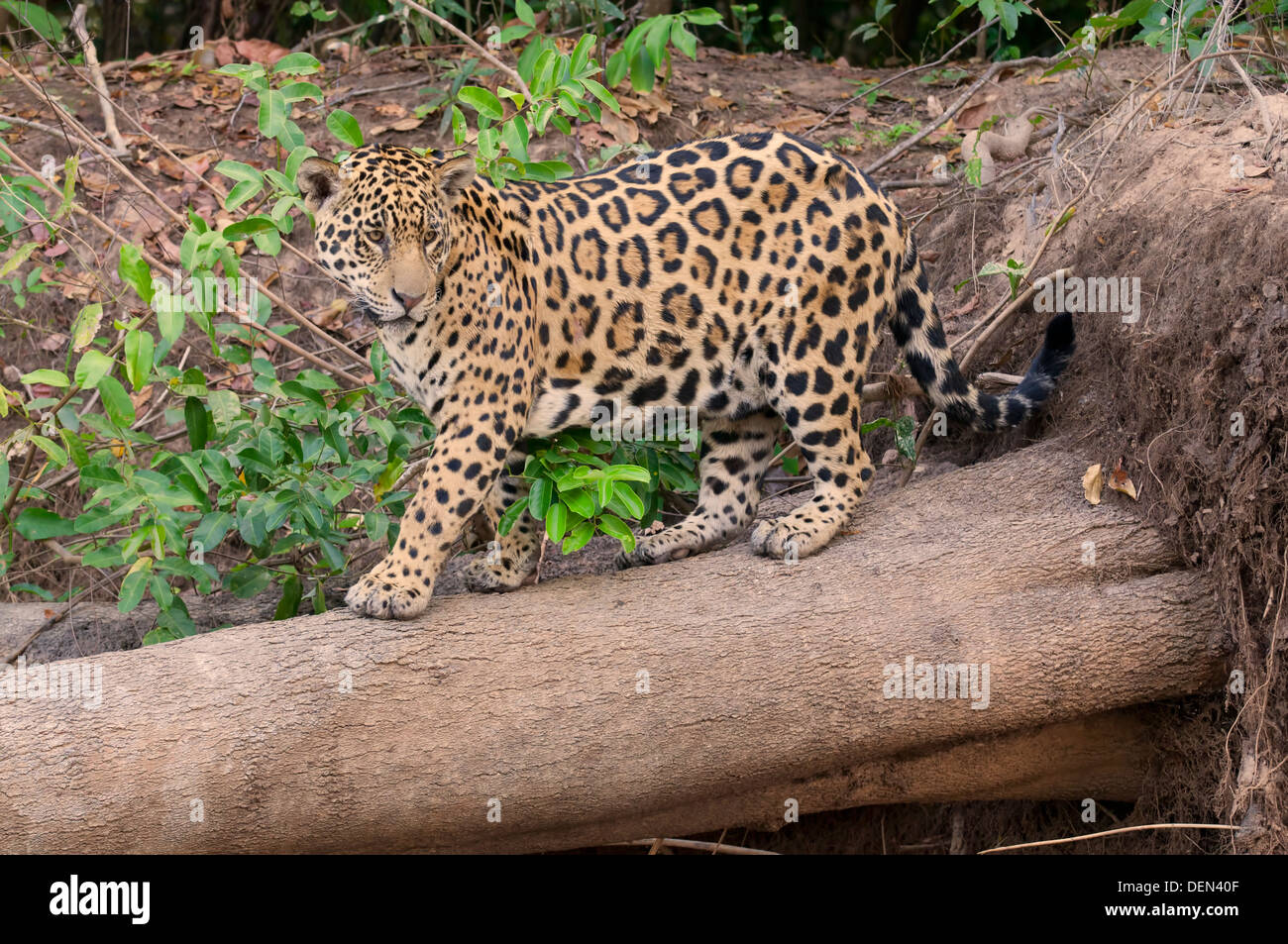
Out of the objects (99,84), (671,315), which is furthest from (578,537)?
(99,84)

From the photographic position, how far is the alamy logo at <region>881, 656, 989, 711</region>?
5281 mm

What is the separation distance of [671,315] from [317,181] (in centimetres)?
164

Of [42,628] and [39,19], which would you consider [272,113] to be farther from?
[42,628]

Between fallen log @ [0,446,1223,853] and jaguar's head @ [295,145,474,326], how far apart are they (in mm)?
1289

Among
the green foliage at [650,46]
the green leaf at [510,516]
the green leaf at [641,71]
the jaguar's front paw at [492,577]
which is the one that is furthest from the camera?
the green leaf at [641,71]

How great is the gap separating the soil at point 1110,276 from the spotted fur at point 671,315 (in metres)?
0.60

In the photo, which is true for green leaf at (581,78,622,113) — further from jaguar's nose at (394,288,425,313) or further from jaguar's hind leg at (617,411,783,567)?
jaguar's hind leg at (617,411,783,567)

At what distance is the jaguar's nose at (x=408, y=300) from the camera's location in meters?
5.32

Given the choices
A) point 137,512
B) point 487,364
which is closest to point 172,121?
point 137,512

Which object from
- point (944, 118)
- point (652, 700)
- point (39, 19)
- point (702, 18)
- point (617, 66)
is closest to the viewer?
point (652, 700)

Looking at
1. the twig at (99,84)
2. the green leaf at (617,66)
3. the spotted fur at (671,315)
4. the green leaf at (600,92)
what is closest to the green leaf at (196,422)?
the spotted fur at (671,315)

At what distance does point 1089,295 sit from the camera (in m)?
6.36

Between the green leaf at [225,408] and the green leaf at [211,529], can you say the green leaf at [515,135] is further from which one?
the green leaf at [211,529]
